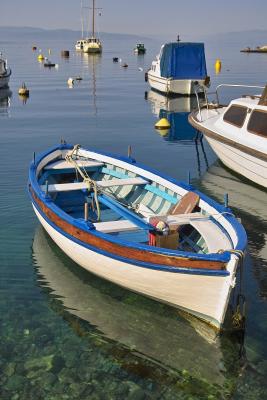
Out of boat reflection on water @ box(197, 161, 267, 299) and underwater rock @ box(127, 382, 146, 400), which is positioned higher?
boat reflection on water @ box(197, 161, 267, 299)

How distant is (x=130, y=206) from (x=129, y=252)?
3948mm

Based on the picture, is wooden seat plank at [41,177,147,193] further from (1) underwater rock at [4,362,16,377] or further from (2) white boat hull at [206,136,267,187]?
(1) underwater rock at [4,362,16,377]

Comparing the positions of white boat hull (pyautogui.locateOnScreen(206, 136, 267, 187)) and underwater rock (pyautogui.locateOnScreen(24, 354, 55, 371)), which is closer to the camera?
underwater rock (pyautogui.locateOnScreen(24, 354, 55, 371))

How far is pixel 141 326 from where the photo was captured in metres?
10.2

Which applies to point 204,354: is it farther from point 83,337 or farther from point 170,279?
point 83,337

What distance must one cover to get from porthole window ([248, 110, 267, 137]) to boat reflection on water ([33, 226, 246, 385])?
9.97 meters

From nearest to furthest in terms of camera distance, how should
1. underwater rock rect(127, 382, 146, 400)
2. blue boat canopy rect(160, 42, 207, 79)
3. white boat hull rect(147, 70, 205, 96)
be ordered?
underwater rock rect(127, 382, 146, 400) → blue boat canopy rect(160, 42, 207, 79) → white boat hull rect(147, 70, 205, 96)

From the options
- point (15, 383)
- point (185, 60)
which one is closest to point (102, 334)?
point (15, 383)

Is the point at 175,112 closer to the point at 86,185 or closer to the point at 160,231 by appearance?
the point at 86,185

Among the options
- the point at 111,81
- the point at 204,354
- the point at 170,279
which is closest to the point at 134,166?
the point at 170,279

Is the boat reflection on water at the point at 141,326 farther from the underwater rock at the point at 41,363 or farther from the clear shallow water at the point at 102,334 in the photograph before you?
the underwater rock at the point at 41,363

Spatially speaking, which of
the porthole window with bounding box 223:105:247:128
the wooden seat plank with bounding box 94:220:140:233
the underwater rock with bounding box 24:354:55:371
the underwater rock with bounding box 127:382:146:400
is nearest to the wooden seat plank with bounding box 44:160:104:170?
the wooden seat plank with bounding box 94:220:140:233

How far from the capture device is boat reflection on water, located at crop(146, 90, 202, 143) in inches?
1200

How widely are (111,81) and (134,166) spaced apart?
5060 centimetres
